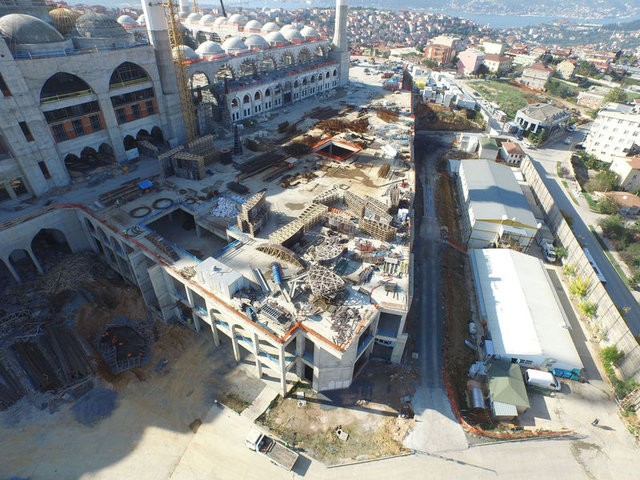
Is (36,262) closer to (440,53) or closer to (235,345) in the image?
(235,345)

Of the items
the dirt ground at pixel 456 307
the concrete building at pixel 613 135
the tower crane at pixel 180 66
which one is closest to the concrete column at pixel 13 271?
the tower crane at pixel 180 66

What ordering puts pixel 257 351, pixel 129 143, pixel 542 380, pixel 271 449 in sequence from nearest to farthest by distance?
pixel 271 449 → pixel 257 351 → pixel 542 380 → pixel 129 143

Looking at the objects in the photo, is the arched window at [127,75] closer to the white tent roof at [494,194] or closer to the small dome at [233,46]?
the small dome at [233,46]

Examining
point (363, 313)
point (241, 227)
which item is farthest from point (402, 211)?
point (241, 227)

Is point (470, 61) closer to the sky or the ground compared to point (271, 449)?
closer to the sky

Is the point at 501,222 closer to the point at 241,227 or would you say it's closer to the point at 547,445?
the point at 547,445

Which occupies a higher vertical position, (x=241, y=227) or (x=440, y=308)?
(x=241, y=227)

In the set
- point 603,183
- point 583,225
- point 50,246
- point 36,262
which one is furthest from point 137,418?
point 603,183
